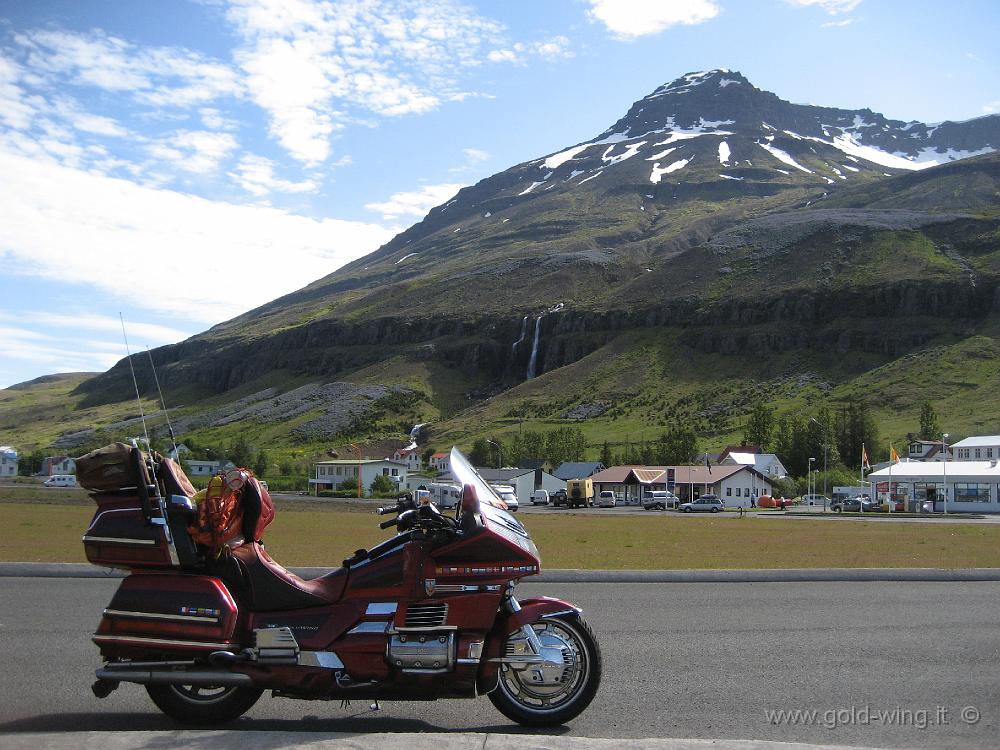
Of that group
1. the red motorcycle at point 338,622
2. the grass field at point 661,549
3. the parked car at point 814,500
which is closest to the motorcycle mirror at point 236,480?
the red motorcycle at point 338,622

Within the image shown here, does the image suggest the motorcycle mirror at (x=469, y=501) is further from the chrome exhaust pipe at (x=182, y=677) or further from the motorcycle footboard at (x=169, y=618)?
the chrome exhaust pipe at (x=182, y=677)

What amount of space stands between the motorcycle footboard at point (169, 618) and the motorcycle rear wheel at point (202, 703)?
1.14 ft

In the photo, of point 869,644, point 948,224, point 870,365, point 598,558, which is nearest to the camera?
point 869,644

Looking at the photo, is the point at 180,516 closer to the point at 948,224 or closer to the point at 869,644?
the point at 869,644

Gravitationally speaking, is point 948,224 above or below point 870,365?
above

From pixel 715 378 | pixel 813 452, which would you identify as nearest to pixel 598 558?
pixel 813 452

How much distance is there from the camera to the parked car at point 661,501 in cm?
9124

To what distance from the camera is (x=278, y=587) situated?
7180 mm

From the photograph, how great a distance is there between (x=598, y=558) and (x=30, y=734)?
16.0m

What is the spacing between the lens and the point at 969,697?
7.82 metres

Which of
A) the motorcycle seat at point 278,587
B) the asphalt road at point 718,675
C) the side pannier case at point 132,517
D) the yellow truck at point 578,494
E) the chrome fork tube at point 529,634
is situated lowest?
the yellow truck at point 578,494

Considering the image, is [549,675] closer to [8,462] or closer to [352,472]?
[352,472]

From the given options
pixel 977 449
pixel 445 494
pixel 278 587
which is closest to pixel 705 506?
pixel 977 449

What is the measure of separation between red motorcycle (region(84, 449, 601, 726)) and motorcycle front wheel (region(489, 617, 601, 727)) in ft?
0.03
